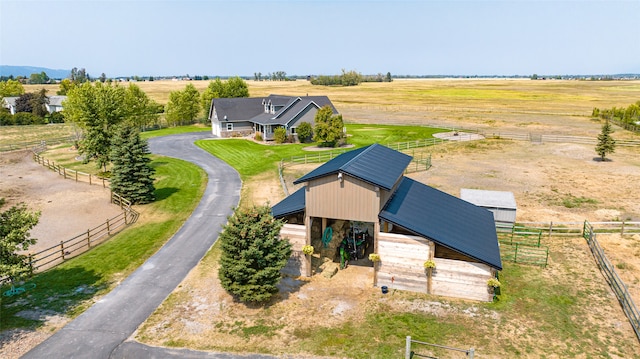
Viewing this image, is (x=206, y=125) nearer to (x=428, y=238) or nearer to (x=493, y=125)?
(x=493, y=125)

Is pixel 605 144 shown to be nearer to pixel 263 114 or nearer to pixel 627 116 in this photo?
pixel 627 116

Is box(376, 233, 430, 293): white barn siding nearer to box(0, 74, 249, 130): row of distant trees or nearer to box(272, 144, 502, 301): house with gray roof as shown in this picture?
box(272, 144, 502, 301): house with gray roof

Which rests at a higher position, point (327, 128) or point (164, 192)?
point (327, 128)

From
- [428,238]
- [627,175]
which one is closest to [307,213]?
[428,238]

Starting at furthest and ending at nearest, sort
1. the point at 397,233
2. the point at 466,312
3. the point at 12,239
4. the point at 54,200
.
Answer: the point at 54,200 < the point at 397,233 < the point at 466,312 < the point at 12,239

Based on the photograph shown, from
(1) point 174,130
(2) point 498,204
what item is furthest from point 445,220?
(1) point 174,130

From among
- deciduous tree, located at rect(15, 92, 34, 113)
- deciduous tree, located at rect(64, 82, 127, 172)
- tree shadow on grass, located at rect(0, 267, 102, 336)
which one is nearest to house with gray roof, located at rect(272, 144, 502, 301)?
tree shadow on grass, located at rect(0, 267, 102, 336)

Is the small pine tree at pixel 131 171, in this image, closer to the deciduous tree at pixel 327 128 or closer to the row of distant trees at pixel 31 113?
the deciduous tree at pixel 327 128
